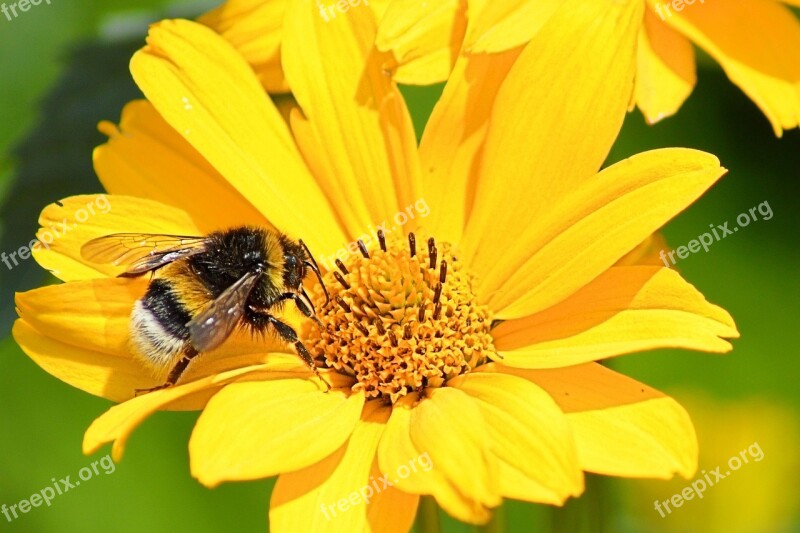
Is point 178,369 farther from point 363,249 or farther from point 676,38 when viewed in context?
point 676,38

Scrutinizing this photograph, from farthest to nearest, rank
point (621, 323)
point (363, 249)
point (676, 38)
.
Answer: point (363, 249) → point (676, 38) → point (621, 323)

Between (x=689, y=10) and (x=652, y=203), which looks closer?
(x=652, y=203)

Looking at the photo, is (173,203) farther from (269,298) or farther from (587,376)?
(587,376)

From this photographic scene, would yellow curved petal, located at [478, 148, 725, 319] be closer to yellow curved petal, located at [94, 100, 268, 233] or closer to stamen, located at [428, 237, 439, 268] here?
stamen, located at [428, 237, 439, 268]

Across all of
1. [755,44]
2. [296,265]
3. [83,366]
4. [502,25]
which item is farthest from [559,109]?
[83,366]

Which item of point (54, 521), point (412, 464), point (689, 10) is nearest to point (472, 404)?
point (412, 464)

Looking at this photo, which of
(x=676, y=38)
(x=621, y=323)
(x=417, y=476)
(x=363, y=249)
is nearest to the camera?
(x=417, y=476)

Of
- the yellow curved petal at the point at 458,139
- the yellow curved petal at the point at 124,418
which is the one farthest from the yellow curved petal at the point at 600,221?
the yellow curved petal at the point at 124,418
